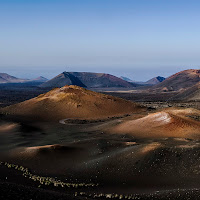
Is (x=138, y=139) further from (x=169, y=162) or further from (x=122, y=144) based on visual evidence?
(x=169, y=162)

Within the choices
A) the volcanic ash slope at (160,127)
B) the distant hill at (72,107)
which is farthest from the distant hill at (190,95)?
the volcanic ash slope at (160,127)

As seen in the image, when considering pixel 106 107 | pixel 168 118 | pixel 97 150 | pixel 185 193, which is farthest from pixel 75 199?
pixel 106 107

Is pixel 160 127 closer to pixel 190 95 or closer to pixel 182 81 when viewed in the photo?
pixel 190 95

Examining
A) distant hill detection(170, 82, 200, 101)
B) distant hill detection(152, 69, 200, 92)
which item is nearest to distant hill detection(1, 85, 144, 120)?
distant hill detection(170, 82, 200, 101)

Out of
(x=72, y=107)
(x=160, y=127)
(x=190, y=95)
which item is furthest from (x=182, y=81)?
(x=160, y=127)

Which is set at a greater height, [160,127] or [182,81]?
[182,81]

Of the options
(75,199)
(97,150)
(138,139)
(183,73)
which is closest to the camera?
(75,199)

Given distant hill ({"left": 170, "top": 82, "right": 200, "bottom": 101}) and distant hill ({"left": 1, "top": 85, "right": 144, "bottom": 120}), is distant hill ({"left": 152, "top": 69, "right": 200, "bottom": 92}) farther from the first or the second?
distant hill ({"left": 1, "top": 85, "right": 144, "bottom": 120})
